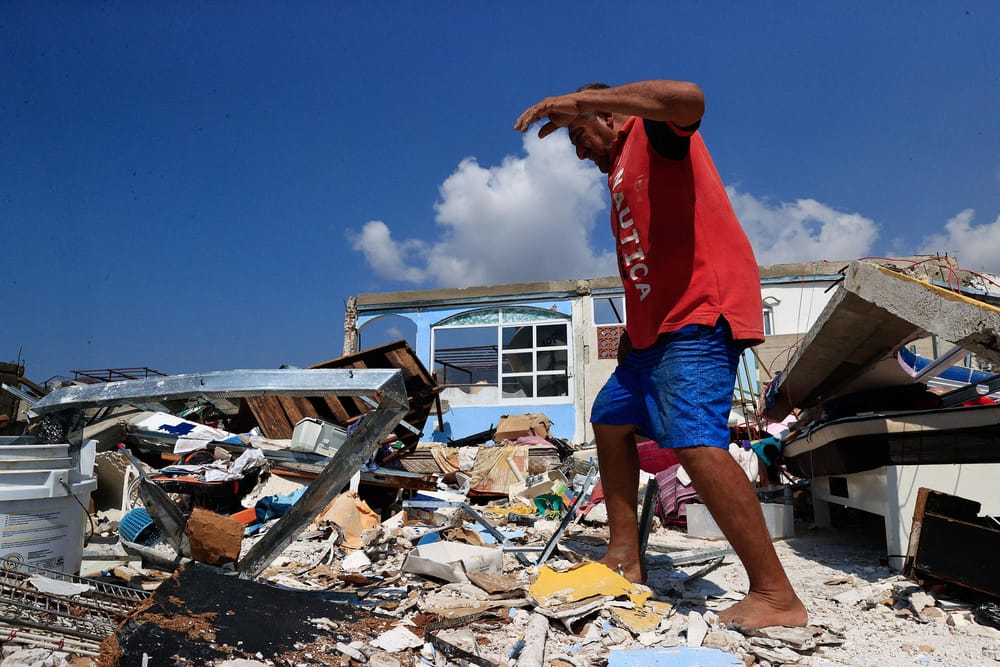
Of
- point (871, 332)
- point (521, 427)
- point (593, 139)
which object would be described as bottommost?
point (521, 427)

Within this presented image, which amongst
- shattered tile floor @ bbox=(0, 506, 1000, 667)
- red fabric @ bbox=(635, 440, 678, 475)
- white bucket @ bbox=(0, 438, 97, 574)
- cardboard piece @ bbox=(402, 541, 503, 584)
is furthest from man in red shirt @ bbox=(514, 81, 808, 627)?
red fabric @ bbox=(635, 440, 678, 475)

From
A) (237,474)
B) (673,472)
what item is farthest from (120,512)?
(673,472)

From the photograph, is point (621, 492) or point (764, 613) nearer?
point (764, 613)

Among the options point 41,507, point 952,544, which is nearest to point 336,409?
point 41,507

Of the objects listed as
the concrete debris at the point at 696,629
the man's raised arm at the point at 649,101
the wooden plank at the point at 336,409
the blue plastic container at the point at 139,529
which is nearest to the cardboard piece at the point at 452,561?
the concrete debris at the point at 696,629

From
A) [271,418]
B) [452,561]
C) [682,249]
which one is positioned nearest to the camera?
[682,249]

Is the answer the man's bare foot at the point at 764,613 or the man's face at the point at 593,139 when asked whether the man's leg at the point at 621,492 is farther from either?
the man's face at the point at 593,139

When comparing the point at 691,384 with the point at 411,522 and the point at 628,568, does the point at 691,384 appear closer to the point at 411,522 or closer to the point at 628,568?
the point at 628,568

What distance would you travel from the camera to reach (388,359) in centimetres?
800

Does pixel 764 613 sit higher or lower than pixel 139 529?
higher

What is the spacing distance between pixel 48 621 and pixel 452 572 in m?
1.29

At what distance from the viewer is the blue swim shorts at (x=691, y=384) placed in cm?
206

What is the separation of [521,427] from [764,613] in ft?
33.9

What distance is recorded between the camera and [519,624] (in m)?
1.95
